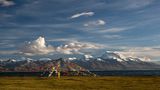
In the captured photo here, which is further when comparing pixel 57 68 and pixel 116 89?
pixel 57 68

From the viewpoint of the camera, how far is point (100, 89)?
67.3 meters

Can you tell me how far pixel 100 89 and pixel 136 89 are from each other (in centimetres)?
794

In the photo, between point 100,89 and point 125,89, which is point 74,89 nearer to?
point 100,89

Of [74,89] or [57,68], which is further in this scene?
[57,68]

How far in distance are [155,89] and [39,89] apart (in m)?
25.1

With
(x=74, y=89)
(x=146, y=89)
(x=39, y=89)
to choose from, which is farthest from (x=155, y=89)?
(x=39, y=89)

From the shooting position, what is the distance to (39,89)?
66.7 meters

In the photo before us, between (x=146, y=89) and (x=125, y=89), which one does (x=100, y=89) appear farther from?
(x=146, y=89)

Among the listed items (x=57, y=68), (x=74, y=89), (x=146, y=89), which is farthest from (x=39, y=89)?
(x=57, y=68)

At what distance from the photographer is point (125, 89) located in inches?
2566

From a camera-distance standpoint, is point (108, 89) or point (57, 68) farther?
point (57, 68)

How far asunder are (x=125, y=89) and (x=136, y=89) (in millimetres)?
2346

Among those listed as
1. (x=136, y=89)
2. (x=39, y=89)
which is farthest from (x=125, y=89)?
(x=39, y=89)

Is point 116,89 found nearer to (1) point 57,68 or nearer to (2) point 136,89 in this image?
(2) point 136,89
